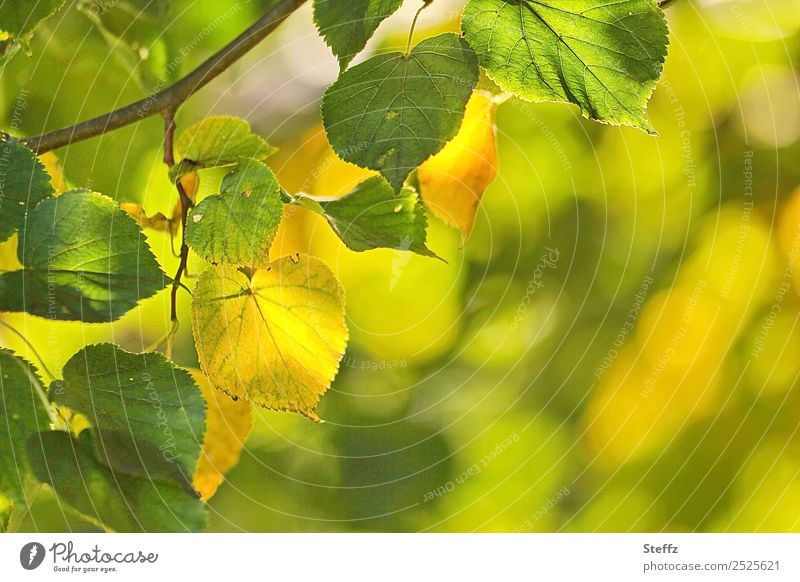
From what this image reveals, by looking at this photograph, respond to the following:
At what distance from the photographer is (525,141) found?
345 millimetres

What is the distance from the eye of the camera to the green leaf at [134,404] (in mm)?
329

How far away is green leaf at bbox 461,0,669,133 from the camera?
0.30 m

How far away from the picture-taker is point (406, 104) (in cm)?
31

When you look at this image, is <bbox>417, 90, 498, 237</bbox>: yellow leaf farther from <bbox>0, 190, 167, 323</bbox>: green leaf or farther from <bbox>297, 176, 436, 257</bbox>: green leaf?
<bbox>0, 190, 167, 323</bbox>: green leaf

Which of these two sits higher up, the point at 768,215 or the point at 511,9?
the point at 511,9

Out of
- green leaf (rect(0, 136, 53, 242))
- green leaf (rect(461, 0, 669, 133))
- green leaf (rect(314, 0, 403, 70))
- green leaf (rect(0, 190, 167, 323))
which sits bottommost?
green leaf (rect(461, 0, 669, 133))

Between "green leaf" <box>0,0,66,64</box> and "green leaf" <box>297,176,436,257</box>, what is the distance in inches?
4.9

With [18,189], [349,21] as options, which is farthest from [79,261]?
A: [349,21]

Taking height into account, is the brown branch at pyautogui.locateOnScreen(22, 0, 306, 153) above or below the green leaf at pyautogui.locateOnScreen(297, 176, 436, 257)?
above
